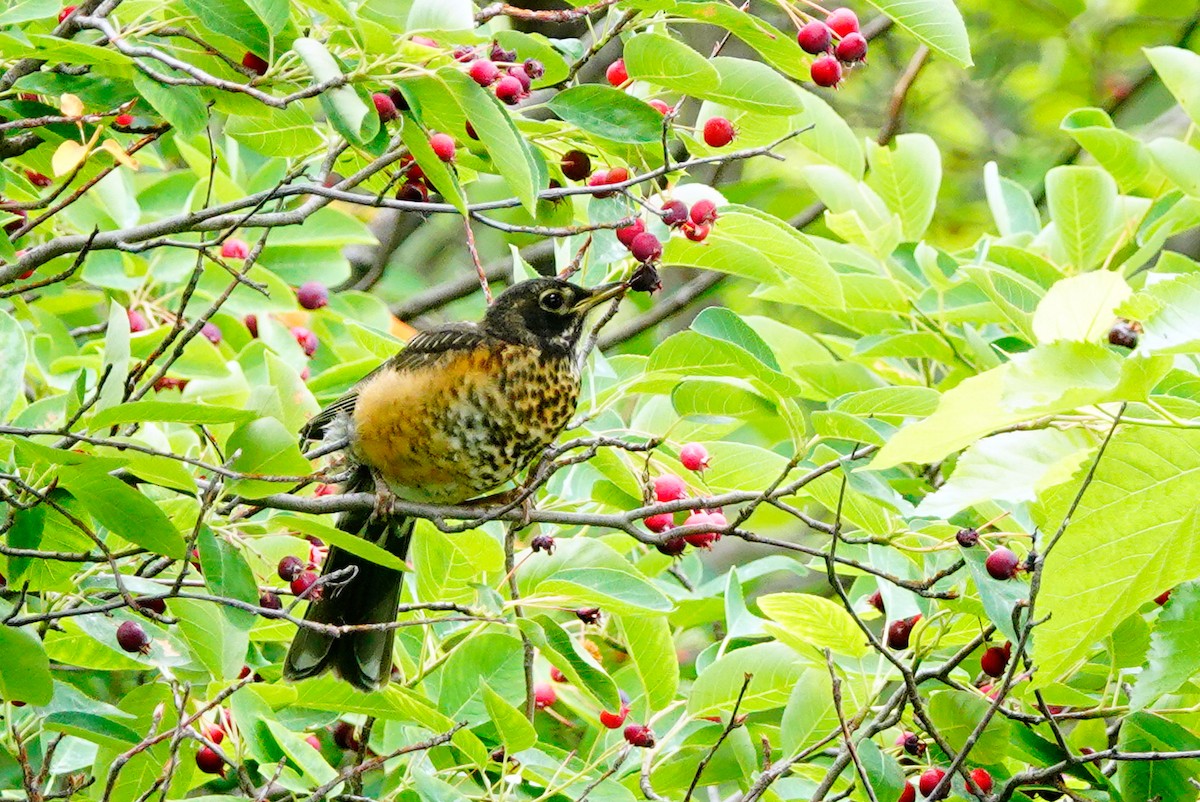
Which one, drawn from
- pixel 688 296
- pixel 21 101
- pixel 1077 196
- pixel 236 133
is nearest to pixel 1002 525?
pixel 1077 196

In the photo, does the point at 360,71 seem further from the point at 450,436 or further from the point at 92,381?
the point at 92,381

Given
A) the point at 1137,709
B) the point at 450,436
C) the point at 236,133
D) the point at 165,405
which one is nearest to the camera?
the point at 165,405

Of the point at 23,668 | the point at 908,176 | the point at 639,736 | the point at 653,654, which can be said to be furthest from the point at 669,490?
the point at 908,176

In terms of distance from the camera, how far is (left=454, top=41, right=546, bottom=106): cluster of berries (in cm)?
248

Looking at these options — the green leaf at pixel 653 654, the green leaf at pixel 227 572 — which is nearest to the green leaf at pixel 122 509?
the green leaf at pixel 227 572

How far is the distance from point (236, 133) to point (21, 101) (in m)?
0.46

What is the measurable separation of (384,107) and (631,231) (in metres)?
0.59

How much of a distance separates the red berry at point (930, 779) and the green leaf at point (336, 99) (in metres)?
1.63

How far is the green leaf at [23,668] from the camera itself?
2.32 metres

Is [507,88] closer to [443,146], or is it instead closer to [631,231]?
[443,146]

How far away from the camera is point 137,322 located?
3.79 m

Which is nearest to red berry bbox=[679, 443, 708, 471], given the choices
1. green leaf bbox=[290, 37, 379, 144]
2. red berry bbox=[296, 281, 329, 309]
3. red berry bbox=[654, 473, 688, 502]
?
red berry bbox=[654, 473, 688, 502]

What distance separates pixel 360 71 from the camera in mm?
2258

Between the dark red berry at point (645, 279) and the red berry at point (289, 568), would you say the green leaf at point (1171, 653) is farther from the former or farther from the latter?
the red berry at point (289, 568)
